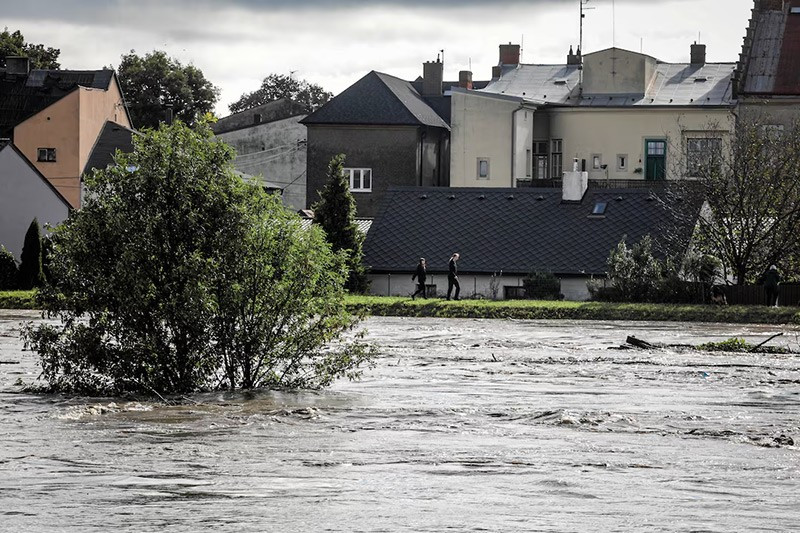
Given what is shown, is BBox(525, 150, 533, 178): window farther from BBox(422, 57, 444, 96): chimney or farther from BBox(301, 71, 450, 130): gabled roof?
BBox(422, 57, 444, 96): chimney

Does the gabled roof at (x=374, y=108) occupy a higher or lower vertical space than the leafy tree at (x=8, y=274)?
higher

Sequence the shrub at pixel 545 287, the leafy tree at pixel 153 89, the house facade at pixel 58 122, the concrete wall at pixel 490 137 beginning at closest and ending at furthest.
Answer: the shrub at pixel 545 287
the house facade at pixel 58 122
the concrete wall at pixel 490 137
the leafy tree at pixel 153 89

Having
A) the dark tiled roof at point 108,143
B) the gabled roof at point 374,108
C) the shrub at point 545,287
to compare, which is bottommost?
the shrub at point 545,287

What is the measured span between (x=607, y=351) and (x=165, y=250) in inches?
552

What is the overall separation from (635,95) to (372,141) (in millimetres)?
14007

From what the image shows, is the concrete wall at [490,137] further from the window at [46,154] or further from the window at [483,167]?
the window at [46,154]

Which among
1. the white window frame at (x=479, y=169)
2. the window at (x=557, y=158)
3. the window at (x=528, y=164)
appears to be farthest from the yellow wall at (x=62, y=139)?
the window at (x=557, y=158)

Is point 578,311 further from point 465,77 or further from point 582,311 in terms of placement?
point 465,77

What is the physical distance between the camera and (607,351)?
34.9m

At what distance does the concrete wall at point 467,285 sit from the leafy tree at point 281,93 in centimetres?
7658

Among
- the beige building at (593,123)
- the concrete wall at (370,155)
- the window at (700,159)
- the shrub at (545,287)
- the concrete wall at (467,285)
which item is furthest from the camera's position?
the concrete wall at (370,155)

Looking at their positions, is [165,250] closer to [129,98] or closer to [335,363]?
[335,363]

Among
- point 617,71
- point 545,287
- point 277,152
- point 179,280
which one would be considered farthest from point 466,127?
point 179,280

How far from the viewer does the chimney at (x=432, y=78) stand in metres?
92.9
